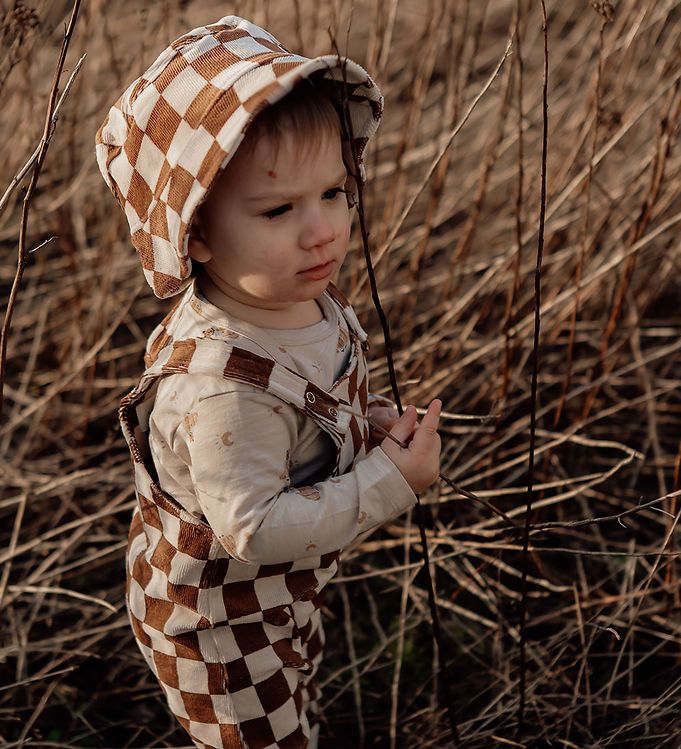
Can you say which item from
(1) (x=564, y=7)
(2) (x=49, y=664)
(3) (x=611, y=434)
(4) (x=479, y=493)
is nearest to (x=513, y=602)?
(4) (x=479, y=493)

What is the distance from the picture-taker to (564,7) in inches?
125

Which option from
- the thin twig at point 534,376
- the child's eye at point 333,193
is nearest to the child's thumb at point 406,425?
the thin twig at point 534,376

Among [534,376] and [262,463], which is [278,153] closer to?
[262,463]

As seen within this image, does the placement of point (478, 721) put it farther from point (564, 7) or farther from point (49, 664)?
point (564, 7)

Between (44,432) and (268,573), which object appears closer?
(268,573)

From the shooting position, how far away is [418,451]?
3.24 ft

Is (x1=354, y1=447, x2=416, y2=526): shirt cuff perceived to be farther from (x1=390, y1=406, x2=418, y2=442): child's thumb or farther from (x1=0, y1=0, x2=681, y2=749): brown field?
(x1=0, y1=0, x2=681, y2=749): brown field

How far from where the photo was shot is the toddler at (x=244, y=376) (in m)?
0.88

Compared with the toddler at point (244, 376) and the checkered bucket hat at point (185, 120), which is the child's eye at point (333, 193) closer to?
the toddler at point (244, 376)

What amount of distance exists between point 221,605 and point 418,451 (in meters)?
0.33

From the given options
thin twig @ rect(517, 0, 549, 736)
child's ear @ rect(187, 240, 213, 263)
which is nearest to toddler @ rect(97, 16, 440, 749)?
child's ear @ rect(187, 240, 213, 263)

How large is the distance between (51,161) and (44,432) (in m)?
0.68

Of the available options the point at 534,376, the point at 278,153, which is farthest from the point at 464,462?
the point at 278,153

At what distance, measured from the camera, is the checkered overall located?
1032 mm
